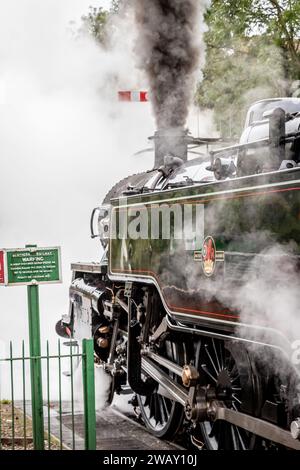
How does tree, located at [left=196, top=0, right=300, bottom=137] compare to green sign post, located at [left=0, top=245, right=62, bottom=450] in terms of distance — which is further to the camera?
tree, located at [left=196, top=0, right=300, bottom=137]

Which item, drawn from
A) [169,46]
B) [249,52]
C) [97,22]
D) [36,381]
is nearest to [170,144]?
[169,46]

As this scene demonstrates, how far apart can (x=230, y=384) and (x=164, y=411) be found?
2040 mm

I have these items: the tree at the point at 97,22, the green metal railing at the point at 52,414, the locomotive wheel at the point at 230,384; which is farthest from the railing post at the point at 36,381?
the tree at the point at 97,22

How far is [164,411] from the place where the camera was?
710cm

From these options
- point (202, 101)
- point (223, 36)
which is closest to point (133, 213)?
point (223, 36)

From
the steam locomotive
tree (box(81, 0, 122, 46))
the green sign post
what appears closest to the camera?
the steam locomotive

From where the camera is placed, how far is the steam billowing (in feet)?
33.4

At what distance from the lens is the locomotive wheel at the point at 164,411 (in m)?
6.32

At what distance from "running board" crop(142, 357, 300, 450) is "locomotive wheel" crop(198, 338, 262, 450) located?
0.08 metres

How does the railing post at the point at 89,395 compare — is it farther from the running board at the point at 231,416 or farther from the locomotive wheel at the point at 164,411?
the locomotive wheel at the point at 164,411

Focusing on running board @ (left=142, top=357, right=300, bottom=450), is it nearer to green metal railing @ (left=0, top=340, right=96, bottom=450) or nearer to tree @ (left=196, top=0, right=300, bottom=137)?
green metal railing @ (left=0, top=340, right=96, bottom=450)

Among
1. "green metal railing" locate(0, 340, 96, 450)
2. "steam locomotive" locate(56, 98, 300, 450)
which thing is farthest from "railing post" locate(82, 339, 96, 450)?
"steam locomotive" locate(56, 98, 300, 450)

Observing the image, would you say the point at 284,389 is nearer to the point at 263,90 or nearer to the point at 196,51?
the point at 196,51

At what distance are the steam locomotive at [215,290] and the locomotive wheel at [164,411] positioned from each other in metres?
0.01
